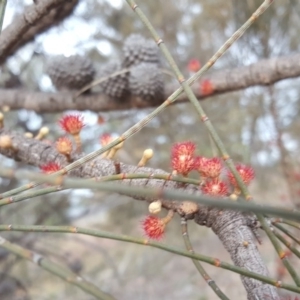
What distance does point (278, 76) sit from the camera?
2.00 feet

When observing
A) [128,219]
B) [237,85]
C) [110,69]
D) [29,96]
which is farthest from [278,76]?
[128,219]

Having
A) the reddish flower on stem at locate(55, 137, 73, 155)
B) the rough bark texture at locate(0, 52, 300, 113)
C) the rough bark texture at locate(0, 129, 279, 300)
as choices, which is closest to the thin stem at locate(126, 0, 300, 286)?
the rough bark texture at locate(0, 129, 279, 300)

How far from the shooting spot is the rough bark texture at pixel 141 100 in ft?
1.99

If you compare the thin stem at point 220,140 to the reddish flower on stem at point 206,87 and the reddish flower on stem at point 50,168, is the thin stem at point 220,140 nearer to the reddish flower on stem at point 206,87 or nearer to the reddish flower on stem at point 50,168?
the reddish flower on stem at point 50,168

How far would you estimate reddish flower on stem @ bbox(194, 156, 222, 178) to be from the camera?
0.34 metres

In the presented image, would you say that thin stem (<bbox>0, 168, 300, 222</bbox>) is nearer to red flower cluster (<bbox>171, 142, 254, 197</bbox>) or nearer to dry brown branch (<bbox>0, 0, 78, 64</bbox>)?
red flower cluster (<bbox>171, 142, 254, 197</bbox>)

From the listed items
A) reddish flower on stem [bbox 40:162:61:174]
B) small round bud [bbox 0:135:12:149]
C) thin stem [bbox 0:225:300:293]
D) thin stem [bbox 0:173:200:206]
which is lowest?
thin stem [bbox 0:225:300:293]

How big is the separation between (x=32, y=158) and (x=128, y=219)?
1.02 meters

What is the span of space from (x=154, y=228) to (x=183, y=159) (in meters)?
0.05

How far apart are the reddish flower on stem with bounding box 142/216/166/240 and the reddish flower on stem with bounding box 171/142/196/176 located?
4cm

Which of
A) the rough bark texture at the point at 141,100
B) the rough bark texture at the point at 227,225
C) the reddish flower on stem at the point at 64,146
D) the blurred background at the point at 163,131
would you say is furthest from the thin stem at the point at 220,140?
the blurred background at the point at 163,131

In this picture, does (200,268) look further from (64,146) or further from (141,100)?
(141,100)

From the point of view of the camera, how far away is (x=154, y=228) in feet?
1.13

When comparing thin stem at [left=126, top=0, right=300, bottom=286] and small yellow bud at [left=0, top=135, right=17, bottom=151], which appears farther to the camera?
small yellow bud at [left=0, top=135, right=17, bottom=151]
